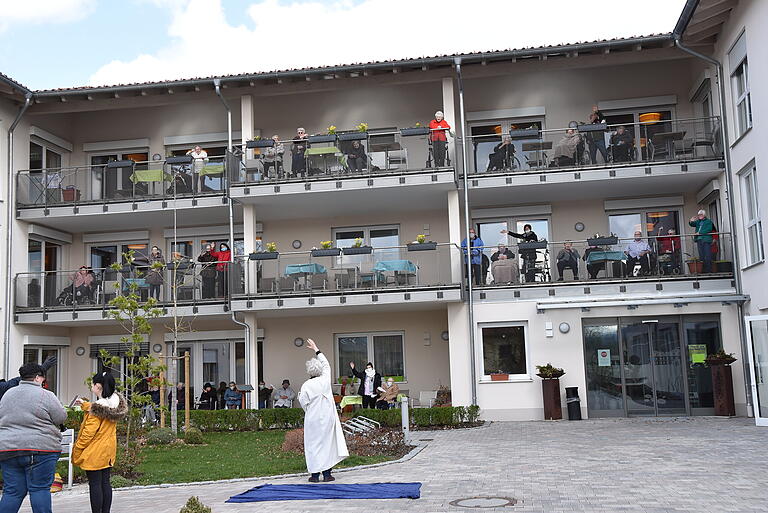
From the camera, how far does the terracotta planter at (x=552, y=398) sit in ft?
60.6

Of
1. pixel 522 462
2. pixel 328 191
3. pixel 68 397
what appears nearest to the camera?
pixel 522 462

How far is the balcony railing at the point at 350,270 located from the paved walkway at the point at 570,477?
5013 millimetres

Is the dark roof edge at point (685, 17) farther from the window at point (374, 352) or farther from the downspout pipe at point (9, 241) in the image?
the downspout pipe at point (9, 241)

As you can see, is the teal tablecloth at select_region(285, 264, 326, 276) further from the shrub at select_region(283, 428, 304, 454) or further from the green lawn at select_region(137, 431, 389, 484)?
the shrub at select_region(283, 428, 304, 454)

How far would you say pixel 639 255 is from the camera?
18.9 metres

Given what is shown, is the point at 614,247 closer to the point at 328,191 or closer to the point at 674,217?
the point at 674,217

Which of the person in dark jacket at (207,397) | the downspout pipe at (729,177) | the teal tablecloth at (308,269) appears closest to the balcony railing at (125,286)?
the teal tablecloth at (308,269)

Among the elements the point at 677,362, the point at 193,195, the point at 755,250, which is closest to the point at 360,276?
the point at 193,195

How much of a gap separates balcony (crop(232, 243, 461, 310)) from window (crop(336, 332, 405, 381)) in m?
2.83

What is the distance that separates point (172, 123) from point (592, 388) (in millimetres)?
13785

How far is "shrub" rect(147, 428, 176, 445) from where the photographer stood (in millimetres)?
15828

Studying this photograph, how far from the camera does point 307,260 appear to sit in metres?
19.7

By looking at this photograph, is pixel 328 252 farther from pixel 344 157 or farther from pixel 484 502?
pixel 484 502

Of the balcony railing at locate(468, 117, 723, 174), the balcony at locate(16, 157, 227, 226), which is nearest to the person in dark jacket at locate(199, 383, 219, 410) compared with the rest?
the balcony at locate(16, 157, 227, 226)
